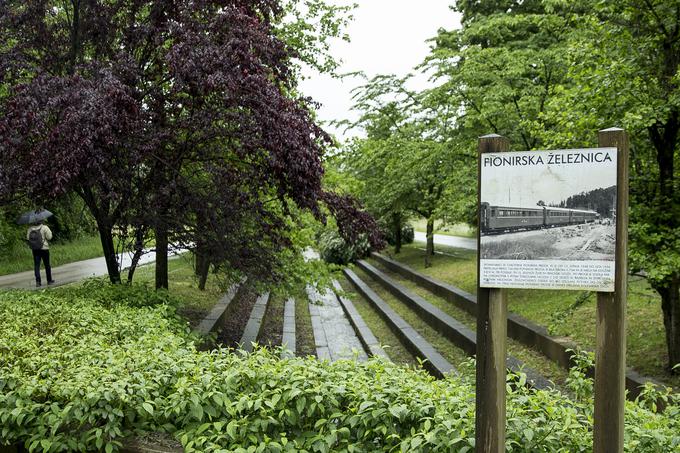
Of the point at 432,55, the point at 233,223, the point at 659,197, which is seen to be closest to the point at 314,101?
Result: the point at 233,223

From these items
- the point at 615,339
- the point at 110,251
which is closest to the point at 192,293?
the point at 110,251

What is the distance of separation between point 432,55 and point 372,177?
5.56m

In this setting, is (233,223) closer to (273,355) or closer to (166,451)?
(273,355)

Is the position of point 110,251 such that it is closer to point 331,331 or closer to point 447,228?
point 331,331

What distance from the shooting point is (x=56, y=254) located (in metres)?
24.4

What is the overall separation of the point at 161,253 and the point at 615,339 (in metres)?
7.33

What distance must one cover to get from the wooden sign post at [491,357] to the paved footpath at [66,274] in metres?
11.7

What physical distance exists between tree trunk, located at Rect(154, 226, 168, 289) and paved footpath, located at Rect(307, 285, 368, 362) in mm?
2377

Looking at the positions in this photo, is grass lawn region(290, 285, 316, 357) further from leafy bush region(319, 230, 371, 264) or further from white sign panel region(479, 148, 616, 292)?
leafy bush region(319, 230, 371, 264)

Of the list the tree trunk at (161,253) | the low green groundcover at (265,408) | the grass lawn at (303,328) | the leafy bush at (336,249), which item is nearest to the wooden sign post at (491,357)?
the low green groundcover at (265,408)

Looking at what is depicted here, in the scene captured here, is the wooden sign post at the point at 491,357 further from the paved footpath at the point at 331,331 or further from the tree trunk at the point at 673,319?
the paved footpath at the point at 331,331

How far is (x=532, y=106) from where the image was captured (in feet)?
35.6

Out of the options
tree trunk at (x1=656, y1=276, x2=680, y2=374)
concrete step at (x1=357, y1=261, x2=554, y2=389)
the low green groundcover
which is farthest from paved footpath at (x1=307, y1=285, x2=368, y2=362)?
the low green groundcover

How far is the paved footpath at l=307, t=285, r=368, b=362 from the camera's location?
10.4 metres
